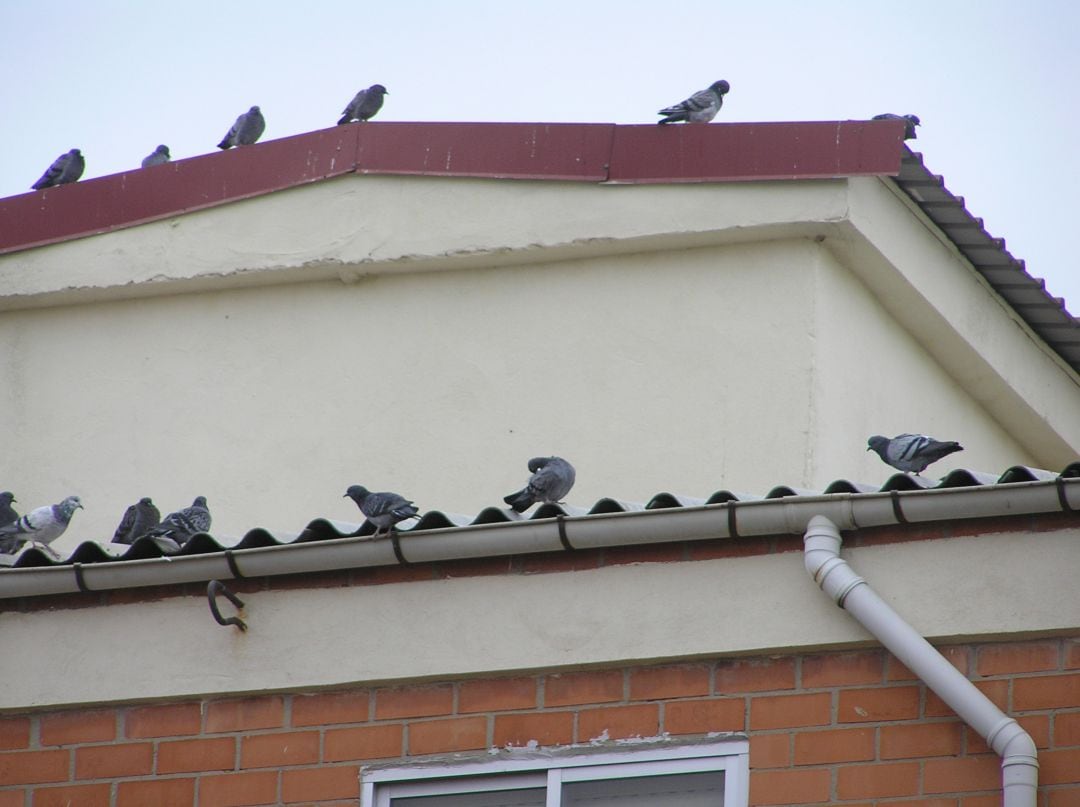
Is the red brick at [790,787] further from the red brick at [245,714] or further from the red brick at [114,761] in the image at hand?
the red brick at [114,761]

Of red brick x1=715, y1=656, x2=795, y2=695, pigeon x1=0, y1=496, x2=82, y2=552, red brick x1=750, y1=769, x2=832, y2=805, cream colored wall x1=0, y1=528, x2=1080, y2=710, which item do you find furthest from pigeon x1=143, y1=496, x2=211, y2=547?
red brick x1=750, y1=769, x2=832, y2=805

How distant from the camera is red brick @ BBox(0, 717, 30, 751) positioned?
722 centimetres

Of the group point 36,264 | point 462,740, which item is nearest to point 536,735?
point 462,740

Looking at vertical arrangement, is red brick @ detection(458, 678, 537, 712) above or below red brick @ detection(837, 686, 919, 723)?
above

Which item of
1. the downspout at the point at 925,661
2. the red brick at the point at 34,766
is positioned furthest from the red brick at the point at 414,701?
the downspout at the point at 925,661

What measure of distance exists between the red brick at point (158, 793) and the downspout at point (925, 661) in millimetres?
2308

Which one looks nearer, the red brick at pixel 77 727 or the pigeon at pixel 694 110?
the red brick at pixel 77 727

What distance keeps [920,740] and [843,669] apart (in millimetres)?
361

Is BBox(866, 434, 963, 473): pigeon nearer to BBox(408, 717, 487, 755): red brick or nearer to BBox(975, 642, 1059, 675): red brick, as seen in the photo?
BBox(975, 642, 1059, 675): red brick

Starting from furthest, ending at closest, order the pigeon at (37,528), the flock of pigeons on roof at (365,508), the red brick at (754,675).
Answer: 1. the pigeon at (37,528)
2. the flock of pigeons on roof at (365,508)
3. the red brick at (754,675)

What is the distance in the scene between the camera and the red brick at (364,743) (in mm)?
6785

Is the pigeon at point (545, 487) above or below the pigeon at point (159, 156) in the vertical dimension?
below

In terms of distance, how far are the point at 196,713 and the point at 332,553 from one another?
757 mm

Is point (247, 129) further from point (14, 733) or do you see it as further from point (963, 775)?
point (963, 775)
